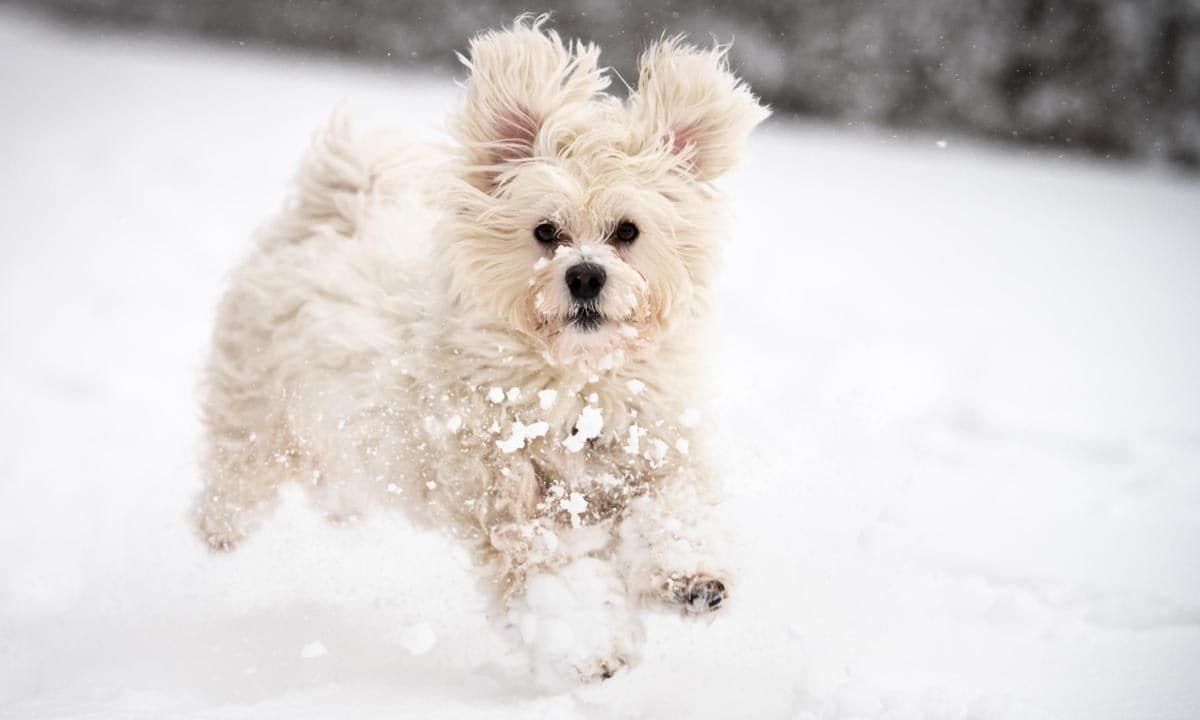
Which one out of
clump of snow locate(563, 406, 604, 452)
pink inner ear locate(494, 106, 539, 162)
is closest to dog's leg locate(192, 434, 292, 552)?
clump of snow locate(563, 406, 604, 452)

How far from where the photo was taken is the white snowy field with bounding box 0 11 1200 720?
3.21 metres

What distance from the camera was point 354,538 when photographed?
164 inches

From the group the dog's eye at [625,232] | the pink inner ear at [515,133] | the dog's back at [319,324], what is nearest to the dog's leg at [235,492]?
the dog's back at [319,324]

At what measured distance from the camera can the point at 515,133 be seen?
11.9 feet

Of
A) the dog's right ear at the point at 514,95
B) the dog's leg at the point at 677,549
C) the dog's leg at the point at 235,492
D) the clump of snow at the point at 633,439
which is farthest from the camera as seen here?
the dog's leg at the point at 235,492

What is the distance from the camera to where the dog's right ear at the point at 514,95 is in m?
3.55

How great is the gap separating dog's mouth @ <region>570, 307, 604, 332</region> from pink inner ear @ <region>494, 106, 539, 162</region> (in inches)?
23.8

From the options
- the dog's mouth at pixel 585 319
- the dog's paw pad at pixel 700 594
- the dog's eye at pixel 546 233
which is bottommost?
the dog's paw pad at pixel 700 594

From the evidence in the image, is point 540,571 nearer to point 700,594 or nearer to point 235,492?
point 700,594

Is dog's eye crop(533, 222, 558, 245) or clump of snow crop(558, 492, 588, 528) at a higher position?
dog's eye crop(533, 222, 558, 245)

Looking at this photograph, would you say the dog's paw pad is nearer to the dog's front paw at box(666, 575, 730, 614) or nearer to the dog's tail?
the dog's front paw at box(666, 575, 730, 614)

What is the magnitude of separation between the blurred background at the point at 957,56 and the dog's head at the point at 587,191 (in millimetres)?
12335

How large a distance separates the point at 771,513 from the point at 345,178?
6.62 feet

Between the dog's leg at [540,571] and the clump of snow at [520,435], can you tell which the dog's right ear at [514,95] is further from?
the dog's leg at [540,571]
